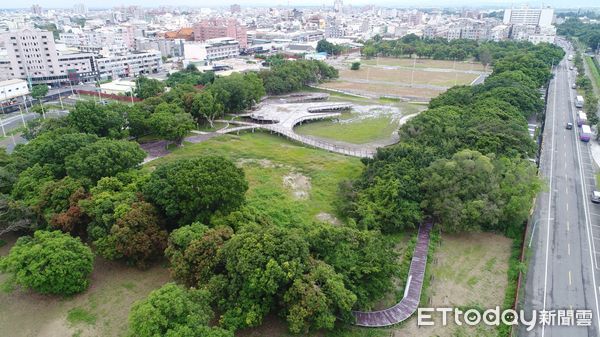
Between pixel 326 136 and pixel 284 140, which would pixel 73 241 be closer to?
pixel 284 140

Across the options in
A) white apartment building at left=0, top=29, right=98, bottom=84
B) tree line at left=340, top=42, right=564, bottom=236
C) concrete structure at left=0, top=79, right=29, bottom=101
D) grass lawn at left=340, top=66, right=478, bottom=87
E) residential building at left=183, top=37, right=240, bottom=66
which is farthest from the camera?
residential building at left=183, top=37, right=240, bottom=66

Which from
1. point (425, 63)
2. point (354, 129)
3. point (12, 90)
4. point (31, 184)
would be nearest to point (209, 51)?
point (12, 90)

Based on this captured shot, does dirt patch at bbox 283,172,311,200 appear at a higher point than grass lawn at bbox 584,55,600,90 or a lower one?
lower

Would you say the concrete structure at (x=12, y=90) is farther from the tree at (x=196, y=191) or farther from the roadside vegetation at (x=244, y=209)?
the tree at (x=196, y=191)

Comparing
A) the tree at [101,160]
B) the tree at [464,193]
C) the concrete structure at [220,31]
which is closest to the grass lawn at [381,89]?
the tree at [464,193]

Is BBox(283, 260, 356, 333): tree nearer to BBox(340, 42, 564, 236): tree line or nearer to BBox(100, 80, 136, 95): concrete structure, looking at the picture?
BBox(340, 42, 564, 236): tree line

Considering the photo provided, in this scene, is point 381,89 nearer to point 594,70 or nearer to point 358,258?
point 594,70

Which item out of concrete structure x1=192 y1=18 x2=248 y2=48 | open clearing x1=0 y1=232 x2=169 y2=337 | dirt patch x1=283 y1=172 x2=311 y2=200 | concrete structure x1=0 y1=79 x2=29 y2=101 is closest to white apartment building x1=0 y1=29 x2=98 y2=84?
concrete structure x1=0 y1=79 x2=29 y2=101
